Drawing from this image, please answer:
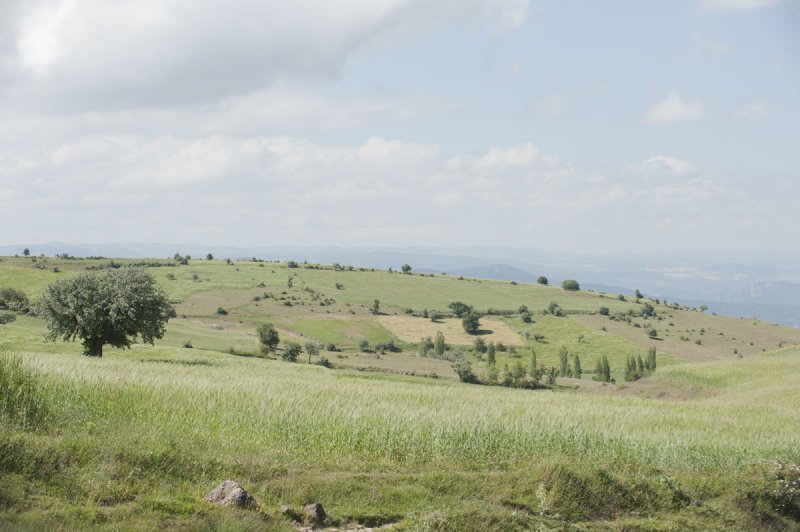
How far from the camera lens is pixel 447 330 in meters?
164

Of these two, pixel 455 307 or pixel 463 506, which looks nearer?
pixel 463 506

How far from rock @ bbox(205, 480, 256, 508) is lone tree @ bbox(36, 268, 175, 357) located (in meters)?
35.0

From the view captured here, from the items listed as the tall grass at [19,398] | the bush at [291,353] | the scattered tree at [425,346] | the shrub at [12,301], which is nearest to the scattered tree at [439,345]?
the scattered tree at [425,346]

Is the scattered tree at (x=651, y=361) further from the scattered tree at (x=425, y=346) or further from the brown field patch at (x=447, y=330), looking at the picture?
the scattered tree at (x=425, y=346)

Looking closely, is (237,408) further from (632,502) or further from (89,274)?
(89,274)

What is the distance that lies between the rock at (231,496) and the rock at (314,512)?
86 cm

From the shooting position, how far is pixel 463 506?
10523mm

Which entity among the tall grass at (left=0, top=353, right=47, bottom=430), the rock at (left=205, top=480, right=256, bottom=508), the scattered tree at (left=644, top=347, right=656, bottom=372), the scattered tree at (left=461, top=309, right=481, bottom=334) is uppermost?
the tall grass at (left=0, top=353, right=47, bottom=430)

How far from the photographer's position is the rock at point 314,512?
32.1 ft

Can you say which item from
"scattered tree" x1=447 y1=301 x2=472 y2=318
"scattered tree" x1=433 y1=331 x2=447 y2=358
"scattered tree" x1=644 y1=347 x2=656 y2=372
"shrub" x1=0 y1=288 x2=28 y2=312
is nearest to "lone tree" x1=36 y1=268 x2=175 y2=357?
"shrub" x1=0 y1=288 x2=28 y2=312

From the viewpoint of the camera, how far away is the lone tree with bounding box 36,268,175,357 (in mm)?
41812

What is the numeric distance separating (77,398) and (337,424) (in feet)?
20.4

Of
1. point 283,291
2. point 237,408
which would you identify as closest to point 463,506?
point 237,408

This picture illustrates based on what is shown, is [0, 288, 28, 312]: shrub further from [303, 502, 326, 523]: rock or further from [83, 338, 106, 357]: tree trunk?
[303, 502, 326, 523]: rock
